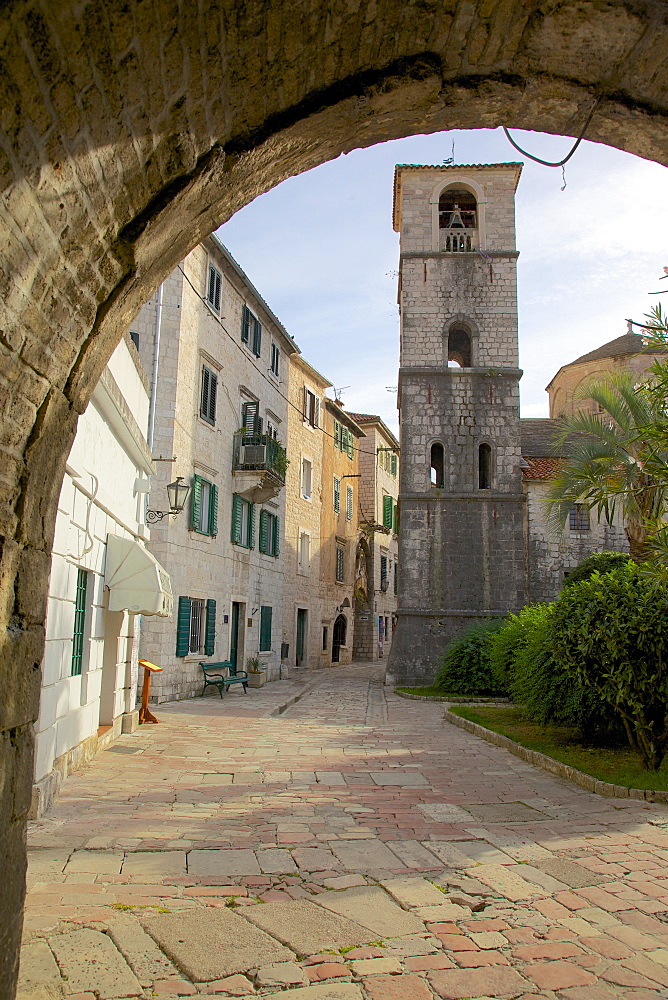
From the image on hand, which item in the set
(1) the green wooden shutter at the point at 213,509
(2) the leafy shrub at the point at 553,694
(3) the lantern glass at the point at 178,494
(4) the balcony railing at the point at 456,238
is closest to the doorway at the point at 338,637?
(1) the green wooden shutter at the point at 213,509

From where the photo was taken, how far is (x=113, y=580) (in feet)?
33.7

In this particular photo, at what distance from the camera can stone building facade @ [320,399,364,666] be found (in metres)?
32.3

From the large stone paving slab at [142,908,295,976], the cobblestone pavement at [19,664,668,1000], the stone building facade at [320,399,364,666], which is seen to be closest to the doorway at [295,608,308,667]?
the stone building facade at [320,399,364,666]

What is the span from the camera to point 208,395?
64.7ft

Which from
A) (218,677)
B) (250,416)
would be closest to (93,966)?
(218,677)

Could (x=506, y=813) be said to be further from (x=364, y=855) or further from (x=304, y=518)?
(x=304, y=518)

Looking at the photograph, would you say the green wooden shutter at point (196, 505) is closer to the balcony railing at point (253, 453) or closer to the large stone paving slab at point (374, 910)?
Result: the balcony railing at point (253, 453)

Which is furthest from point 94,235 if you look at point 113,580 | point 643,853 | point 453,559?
point 453,559

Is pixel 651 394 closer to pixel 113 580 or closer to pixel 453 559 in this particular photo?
pixel 113 580

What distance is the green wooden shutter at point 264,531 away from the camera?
2383cm

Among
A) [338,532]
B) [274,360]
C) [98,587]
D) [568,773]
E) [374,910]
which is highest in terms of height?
[274,360]

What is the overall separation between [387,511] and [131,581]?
33.1 m

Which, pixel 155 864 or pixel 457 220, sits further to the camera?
pixel 457 220

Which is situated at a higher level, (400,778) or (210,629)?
(210,629)
